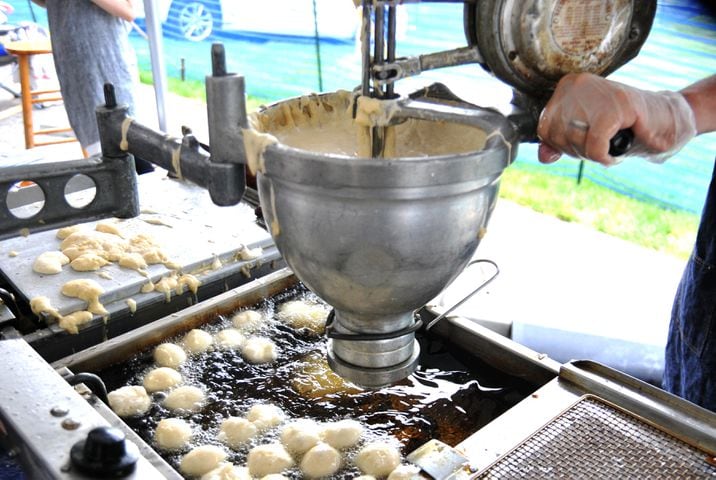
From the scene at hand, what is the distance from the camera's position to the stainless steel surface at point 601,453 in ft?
3.72

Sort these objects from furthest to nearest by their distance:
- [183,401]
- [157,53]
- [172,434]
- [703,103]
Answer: [157,53] < [183,401] < [172,434] < [703,103]

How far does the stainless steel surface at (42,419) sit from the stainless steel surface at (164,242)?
0.64 meters

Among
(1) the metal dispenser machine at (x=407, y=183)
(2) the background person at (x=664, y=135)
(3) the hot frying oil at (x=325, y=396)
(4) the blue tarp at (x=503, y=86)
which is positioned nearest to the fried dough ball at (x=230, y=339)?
(3) the hot frying oil at (x=325, y=396)

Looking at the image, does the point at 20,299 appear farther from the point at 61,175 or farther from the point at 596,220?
the point at 596,220

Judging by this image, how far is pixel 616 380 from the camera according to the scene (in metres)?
1.35

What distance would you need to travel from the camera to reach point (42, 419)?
3.30ft

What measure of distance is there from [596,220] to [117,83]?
138 inches

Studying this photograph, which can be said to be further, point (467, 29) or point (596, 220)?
point (596, 220)

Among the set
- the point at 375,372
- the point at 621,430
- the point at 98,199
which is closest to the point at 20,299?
the point at 98,199

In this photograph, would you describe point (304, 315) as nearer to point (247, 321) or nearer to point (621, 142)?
point (247, 321)

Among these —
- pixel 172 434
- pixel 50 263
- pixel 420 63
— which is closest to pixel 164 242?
pixel 50 263

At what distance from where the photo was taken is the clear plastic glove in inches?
36.8

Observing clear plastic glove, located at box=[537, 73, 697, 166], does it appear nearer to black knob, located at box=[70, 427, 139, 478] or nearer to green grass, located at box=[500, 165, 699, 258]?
black knob, located at box=[70, 427, 139, 478]

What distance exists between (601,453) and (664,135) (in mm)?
598
